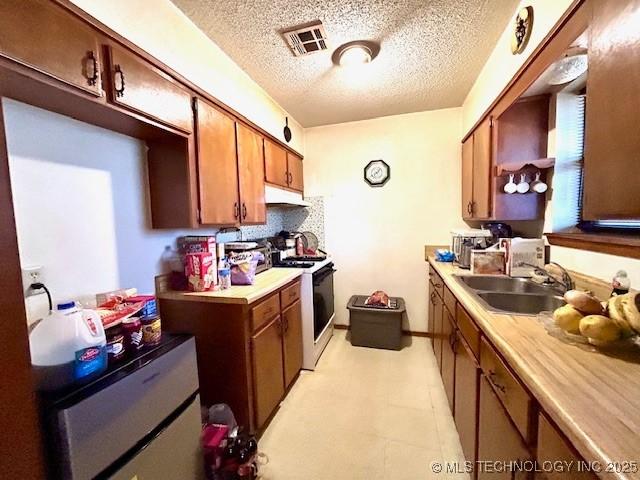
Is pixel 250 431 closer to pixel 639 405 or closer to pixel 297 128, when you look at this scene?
pixel 639 405

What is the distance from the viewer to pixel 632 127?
2.40ft

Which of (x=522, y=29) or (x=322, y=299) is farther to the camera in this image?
(x=322, y=299)

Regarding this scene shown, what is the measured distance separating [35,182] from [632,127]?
2.05 metres

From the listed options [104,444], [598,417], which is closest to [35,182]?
[104,444]

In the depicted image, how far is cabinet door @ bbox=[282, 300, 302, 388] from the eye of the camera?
200 cm

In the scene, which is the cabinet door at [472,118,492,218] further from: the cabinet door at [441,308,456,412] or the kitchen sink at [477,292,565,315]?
the cabinet door at [441,308,456,412]

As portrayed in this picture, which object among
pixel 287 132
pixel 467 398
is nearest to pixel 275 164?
pixel 287 132

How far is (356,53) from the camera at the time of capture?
5.94 feet

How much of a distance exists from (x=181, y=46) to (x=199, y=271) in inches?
49.6

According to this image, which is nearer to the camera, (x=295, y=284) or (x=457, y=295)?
(x=457, y=295)

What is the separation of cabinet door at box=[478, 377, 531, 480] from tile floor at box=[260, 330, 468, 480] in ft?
1.65

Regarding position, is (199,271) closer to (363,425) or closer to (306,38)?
(363,425)

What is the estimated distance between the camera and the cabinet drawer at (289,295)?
1955 mm

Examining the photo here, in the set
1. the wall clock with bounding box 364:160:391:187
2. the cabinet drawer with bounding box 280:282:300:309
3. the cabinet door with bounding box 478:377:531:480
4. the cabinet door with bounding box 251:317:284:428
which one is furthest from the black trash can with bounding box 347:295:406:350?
the cabinet door with bounding box 478:377:531:480
